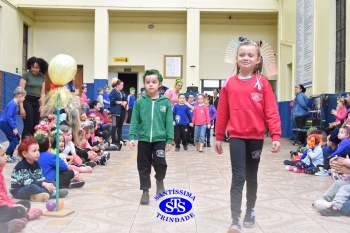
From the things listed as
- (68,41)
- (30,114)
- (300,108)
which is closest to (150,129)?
(30,114)

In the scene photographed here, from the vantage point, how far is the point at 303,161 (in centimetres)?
856

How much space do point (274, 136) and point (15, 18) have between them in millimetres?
17130

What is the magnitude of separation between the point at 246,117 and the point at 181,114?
849 centimetres

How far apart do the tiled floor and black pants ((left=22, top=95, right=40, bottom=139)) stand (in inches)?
29.3

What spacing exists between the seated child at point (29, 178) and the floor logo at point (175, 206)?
1305 mm

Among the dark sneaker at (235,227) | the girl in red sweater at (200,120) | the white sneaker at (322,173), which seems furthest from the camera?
the girl in red sweater at (200,120)

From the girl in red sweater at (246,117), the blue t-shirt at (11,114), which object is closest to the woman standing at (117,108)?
the blue t-shirt at (11,114)

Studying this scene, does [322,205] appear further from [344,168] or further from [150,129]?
[150,129]

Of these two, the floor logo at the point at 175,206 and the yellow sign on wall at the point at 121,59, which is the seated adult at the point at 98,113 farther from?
the yellow sign on wall at the point at 121,59

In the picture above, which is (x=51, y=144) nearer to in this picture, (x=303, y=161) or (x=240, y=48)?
(x=240, y=48)

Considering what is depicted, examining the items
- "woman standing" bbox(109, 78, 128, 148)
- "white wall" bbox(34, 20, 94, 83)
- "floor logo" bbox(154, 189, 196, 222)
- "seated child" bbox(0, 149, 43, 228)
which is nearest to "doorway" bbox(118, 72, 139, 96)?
"white wall" bbox(34, 20, 94, 83)

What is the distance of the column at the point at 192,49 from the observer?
2045 centimetres

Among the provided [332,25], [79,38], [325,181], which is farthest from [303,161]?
[79,38]

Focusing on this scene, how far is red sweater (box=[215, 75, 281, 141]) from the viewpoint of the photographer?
429cm
